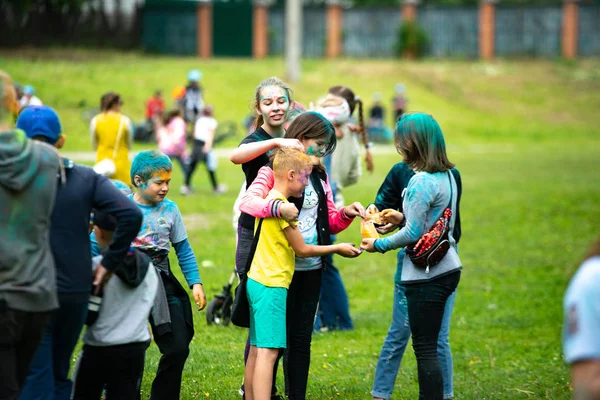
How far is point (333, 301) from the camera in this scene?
330 inches

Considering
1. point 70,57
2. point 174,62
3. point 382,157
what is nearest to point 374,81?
point 174,62

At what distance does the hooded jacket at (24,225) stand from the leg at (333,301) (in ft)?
14.4

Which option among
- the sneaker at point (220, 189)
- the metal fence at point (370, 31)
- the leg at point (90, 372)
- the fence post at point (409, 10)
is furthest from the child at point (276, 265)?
the fence post at point (409, 10)

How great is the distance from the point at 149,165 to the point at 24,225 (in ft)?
4.39

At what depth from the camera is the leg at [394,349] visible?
19.6ft

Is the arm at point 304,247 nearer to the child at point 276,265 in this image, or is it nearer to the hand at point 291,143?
the child at point 276,265

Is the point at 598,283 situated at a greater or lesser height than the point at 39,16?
lesser

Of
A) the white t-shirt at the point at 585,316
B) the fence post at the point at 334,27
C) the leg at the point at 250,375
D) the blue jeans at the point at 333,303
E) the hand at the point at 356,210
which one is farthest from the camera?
the fence post at the point at 334,27

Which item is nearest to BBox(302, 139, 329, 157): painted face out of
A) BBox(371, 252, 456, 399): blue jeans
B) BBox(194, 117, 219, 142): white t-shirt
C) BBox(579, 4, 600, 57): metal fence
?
BBox(371, 252, 456, 399): blue jeans

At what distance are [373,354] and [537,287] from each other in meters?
4.04

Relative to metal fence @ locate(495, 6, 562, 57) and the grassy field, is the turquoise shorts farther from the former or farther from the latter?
metal fence @ locate(495, 6, 562, 57)

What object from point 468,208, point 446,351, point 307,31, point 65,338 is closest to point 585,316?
point 65,338

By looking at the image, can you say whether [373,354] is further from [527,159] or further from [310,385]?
[527,159]

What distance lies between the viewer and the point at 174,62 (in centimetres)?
4534
